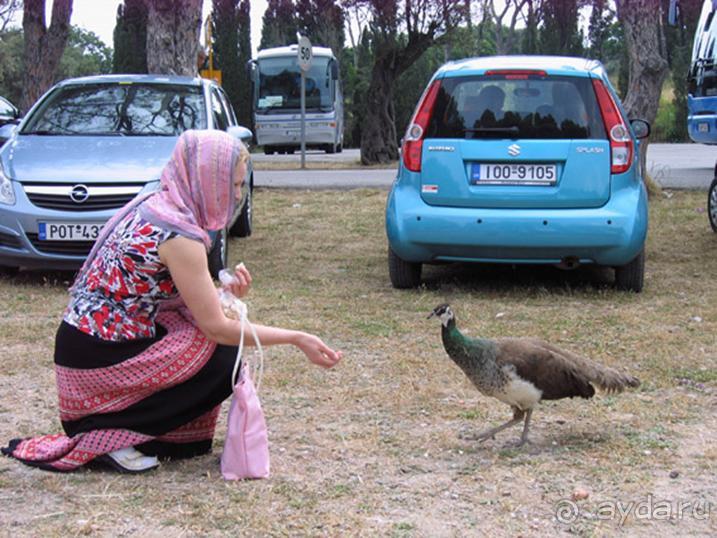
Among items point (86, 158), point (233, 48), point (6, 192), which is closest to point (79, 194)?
point (86, 158)


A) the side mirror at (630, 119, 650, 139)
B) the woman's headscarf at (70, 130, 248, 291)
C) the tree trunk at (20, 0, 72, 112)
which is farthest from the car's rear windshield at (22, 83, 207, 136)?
the tree trunk at (20, 0, 72, 112)

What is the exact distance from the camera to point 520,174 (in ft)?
22.8

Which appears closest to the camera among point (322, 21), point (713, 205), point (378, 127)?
point (713, 205)

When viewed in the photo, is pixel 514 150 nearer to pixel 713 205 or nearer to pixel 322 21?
pixel 713 205

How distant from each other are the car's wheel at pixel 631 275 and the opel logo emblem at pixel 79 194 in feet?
13.1

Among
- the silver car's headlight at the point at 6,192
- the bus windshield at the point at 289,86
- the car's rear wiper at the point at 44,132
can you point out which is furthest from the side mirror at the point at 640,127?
the bus windshield at the point at 289,86

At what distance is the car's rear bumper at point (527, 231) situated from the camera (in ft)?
22.5

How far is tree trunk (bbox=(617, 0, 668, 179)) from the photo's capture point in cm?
1313

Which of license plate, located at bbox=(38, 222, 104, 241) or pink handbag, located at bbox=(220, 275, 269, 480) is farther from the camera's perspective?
license plate, located at bbox=(38, 222, 104, 241)

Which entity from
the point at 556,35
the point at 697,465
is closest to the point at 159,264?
the point at 697,465

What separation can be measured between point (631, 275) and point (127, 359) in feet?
15.2

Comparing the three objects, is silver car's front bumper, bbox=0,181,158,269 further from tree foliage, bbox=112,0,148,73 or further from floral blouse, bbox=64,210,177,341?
tree foliage, bbox=112,0,148,73

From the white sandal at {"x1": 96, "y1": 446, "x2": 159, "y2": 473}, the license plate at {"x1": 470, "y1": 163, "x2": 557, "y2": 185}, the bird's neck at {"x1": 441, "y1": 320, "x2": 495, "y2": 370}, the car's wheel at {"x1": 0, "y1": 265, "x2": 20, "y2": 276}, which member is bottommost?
the car's wheel at {"x1": 0, "y1": 265, "x2": 20, "y2": 276}

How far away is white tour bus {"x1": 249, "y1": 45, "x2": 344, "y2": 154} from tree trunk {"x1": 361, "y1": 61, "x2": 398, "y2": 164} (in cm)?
780
